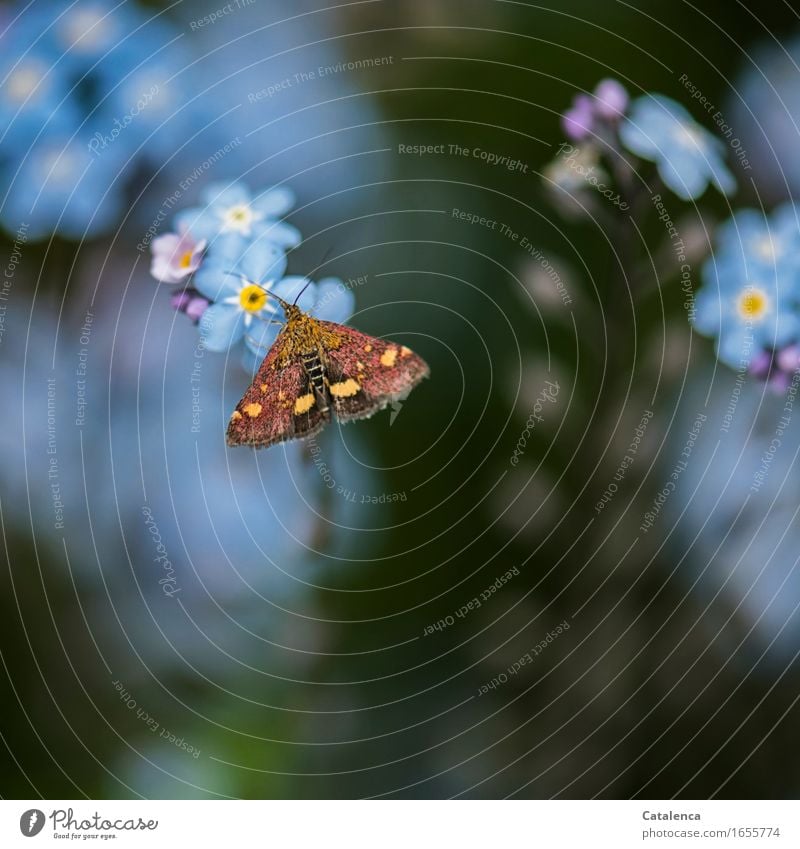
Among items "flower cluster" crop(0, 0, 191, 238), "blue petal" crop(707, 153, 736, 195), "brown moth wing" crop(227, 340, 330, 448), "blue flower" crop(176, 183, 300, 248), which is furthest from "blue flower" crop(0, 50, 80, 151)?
"blue petal" crop(707, 153, 736, 195)

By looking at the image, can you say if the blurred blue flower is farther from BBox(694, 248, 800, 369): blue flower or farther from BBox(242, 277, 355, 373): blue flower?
BBox(694, 248, 800, 369): blue flower

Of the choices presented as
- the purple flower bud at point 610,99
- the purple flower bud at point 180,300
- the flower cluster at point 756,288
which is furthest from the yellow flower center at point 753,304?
the purple flower bud at point 180,300

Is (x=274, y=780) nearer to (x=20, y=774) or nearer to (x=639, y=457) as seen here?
(x=20, y=774)

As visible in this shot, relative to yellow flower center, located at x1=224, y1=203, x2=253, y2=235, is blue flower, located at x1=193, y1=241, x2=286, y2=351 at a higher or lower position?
lower

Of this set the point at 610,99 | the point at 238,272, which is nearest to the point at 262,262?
the point at 238,272

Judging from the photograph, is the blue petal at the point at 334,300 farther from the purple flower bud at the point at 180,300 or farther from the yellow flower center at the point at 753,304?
the yellow flower center at the point at 753,304

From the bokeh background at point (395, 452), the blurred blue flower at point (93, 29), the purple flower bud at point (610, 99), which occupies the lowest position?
the bokeh background at point (395, 452)

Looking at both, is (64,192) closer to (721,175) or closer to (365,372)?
(365,372)
